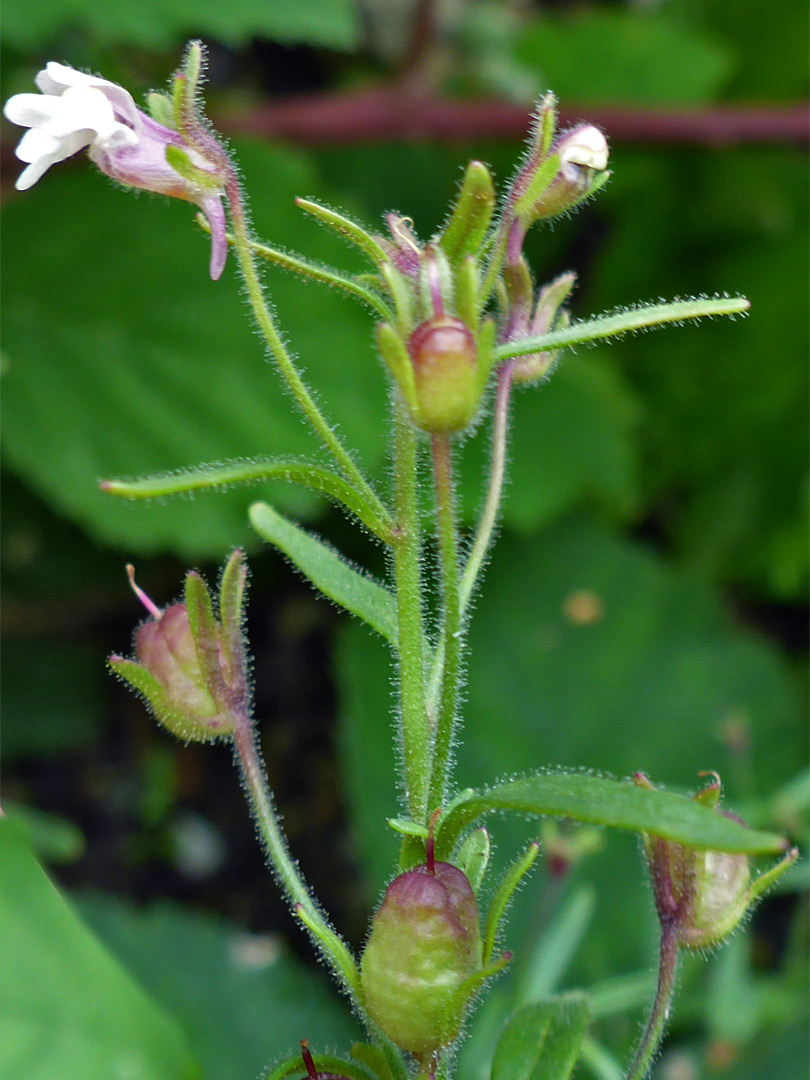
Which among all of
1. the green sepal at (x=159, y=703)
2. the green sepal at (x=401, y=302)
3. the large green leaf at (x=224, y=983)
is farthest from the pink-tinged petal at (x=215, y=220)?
the large green leaf at (x=224, y=983)

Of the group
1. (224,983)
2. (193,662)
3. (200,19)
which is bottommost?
(224,983)

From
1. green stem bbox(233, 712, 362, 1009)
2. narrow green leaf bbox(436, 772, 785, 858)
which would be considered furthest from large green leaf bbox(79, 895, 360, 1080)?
narrow green leaf bbox(436, 772, 785, 858)

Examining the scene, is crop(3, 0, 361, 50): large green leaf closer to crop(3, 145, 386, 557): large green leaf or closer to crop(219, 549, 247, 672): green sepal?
crop(3, 145, 386, 557): large green leaf

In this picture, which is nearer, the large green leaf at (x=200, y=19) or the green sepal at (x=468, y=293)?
the green sepal at (x=468, y=293)

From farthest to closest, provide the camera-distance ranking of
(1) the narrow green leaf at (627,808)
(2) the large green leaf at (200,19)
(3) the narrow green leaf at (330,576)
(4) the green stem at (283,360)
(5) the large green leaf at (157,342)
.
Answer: (5) the large green leaf at (157,342) < (2) the large green leaf at (200,19) < (3) the narrow green leaf at (330,576) < (4) the green stem at (283,360) < (1) the narrow green leaf at (627,808)

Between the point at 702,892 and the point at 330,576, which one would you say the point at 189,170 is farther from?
the point at 702,892

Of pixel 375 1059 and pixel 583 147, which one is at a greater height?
pixel 583 147

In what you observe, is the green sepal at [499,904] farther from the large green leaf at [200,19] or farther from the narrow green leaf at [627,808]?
the large green leaf at [200,19]

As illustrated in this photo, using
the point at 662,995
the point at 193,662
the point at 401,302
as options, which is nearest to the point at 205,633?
the point at 193,662
